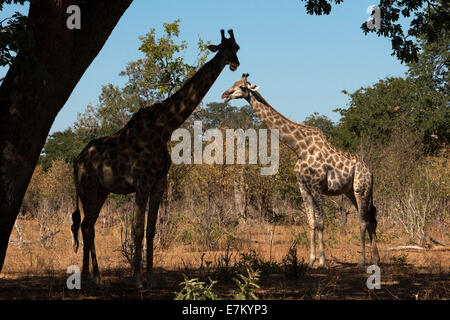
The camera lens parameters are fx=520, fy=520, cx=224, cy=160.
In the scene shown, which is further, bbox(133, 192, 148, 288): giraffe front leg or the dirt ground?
bbox(133, 192, 148, 288): giraffe front leg

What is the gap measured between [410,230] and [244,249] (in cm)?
535

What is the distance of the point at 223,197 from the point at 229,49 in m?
7.63

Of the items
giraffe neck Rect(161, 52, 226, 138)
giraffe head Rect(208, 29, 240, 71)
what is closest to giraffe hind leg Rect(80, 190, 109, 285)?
giraffe neck Rect(161, 52, 226, 138)

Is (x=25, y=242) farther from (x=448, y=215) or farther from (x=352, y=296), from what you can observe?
(x=448, y=215)

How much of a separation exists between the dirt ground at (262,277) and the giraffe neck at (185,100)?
2.03 metres

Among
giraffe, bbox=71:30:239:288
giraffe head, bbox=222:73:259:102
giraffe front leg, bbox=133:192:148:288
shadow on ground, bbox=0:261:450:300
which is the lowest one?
shadow on ground, bbox=0:261:450:300

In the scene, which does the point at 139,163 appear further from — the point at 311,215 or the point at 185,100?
the point at 311,215

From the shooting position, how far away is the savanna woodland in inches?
247

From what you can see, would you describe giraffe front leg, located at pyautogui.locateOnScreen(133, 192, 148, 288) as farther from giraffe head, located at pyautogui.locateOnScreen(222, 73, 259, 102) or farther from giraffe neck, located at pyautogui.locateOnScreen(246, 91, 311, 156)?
Result: giraffe neck, located at pyautogui.locateOnScreen(246, 91, 311, 156)

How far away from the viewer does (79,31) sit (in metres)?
6.62

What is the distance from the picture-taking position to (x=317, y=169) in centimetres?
1034

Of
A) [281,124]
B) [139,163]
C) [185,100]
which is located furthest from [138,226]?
[281,124]

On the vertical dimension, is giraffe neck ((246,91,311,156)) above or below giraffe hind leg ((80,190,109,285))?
above

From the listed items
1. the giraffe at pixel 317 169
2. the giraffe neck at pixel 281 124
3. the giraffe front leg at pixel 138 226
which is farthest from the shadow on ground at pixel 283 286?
the giraffe neck at pixel 281 124
